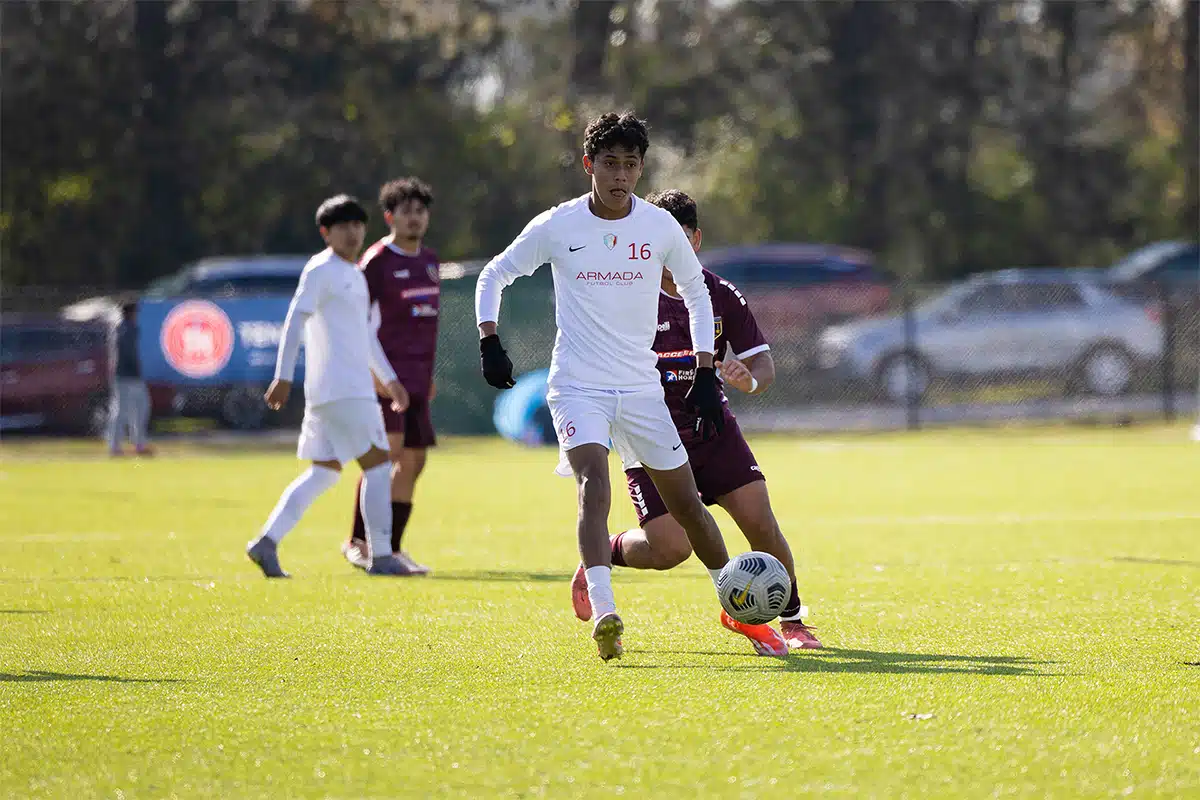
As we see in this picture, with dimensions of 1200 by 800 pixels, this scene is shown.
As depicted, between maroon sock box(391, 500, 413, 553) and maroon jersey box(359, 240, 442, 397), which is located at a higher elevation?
maroon jersey box(359, 240, 442, 397)

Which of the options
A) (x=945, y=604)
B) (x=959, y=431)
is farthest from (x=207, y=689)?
(x=959, y=431)

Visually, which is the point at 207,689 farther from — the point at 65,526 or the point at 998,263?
the point at 998,263

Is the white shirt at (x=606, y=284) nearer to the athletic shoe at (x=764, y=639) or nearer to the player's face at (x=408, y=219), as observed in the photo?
the athletic shoe at (x=764, y=639)

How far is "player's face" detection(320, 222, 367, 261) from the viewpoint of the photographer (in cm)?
998

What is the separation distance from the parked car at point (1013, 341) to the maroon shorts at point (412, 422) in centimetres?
1558

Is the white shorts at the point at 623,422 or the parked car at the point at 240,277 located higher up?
the parked car at the point at 240,277

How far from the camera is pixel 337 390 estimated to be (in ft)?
32.3

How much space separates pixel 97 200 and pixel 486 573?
25306 millimetres

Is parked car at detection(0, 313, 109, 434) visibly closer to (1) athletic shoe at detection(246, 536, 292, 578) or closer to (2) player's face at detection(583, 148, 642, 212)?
(1) athletic shoe at detection(246, 536, 292, 578)

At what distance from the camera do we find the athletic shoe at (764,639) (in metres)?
6.91

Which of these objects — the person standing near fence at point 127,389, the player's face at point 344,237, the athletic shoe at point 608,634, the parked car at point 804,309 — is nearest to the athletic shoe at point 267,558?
the player's face at point 344,237

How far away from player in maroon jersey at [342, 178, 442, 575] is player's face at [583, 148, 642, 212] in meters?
3.94

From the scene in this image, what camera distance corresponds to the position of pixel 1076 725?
5.43m

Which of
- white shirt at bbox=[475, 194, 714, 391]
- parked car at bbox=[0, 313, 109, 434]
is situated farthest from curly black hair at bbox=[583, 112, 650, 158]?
parked car at bbox=[0, 313, 109, 434]
